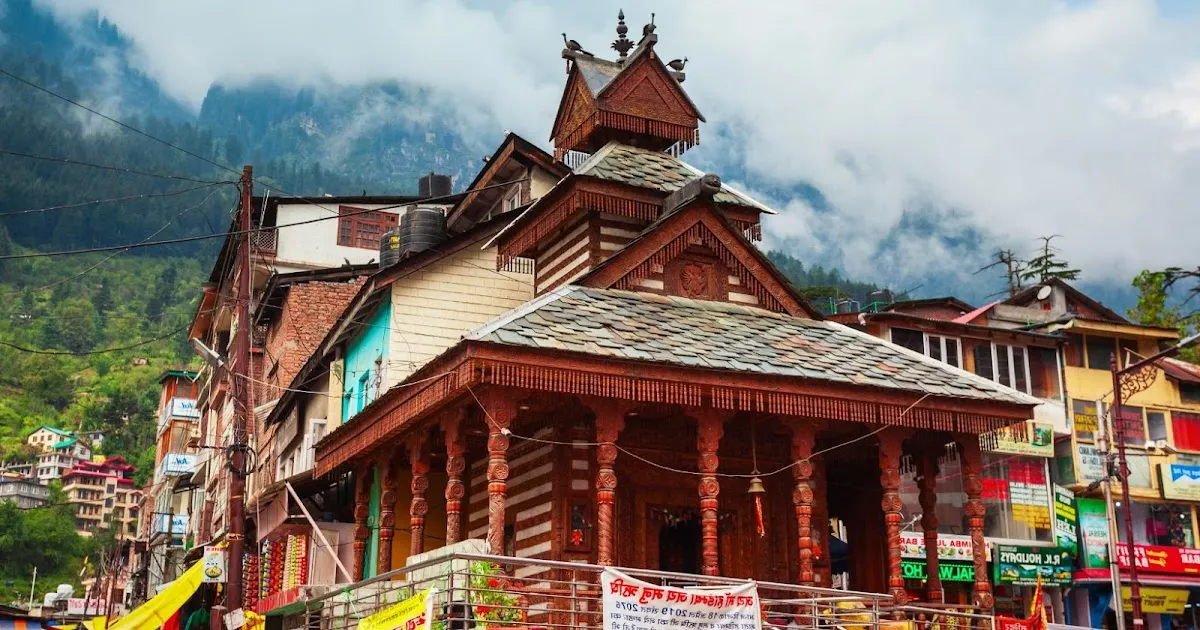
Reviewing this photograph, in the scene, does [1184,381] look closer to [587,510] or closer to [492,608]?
[587,510]

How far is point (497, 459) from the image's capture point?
58.9ft

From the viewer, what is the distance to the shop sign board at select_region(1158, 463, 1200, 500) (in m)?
42.2

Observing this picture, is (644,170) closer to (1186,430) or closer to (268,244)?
(268,244)

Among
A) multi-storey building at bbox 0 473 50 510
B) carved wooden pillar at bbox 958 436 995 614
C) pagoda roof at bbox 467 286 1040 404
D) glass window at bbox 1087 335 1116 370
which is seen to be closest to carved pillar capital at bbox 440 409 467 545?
pagoda roof at bbox 467 286 1040 404

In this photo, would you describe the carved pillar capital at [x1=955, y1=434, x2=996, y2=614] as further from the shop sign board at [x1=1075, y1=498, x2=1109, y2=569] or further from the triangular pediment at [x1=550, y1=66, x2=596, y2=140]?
the shop sign board at [x1=1075, y1=498, x2=1109, y2=569]

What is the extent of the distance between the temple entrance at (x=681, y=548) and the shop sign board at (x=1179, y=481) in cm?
2513

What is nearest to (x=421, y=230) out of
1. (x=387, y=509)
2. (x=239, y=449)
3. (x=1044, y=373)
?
(x=239, y=449)

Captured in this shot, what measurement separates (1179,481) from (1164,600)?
4146 millimetres

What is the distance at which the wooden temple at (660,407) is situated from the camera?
1881 centimetres

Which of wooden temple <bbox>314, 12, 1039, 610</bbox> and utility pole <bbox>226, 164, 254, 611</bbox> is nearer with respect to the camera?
wooden temple <bbox>314, 12, 1039, 610</bbox>

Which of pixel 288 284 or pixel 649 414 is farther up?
pixel 288 284

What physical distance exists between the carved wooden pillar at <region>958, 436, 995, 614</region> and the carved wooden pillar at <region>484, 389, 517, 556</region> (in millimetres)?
8247

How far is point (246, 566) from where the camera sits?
119 feet

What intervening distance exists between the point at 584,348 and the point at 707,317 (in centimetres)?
428
